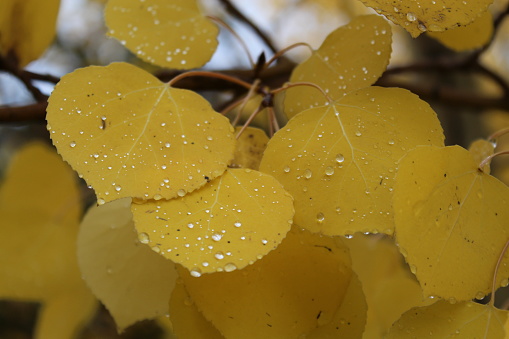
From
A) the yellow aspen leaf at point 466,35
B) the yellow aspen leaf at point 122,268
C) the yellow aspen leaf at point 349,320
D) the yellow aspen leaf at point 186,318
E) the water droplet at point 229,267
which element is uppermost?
the yellow aspen leaf at point 466,35

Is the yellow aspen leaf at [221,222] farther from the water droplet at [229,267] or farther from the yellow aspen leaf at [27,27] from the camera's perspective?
the yellow aspen leaf at [27,27]

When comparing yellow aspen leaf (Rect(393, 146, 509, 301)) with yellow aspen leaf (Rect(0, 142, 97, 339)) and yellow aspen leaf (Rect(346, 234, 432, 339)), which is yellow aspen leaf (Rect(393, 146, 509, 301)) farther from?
yellow aspen leaf (Rect(0, 142, 97, 339))

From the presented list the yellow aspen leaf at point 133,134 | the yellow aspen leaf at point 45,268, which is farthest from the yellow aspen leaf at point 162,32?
the yellow aspen leaf at point 45,268

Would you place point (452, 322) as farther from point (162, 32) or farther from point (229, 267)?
point (162, 32)

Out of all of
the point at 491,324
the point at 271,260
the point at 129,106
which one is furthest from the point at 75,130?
the point at 491,324

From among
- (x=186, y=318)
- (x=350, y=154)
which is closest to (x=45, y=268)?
(x=186, y=318)

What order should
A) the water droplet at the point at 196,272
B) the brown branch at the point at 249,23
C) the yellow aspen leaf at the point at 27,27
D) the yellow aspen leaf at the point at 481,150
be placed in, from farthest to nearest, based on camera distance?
the brown branch at the point at 249,23 < the yellow aspen leaf at the point at 27,27 < the yellow aspen leaf at the point at 481,150 < the water droplet at the point at 196,272

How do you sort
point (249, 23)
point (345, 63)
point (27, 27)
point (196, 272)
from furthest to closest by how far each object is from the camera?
point (249, 23) → point (27, 27) → point (345, 63) → point (196, 272)
